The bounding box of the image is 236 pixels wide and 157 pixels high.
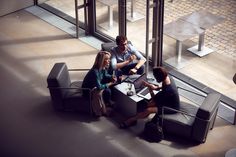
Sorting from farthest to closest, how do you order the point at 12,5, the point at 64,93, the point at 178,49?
the point at 12,5 < the point at 178,49 < the point at 64,93

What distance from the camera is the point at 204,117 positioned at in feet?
25.7

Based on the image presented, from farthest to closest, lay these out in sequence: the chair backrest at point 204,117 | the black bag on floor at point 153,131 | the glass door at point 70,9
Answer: the glass door at point 70,9 < the black bag on floor at point 153,131 < the chair backrest at point 204,117

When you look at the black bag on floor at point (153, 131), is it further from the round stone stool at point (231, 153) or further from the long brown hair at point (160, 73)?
the round stone stool at point (231, 153)

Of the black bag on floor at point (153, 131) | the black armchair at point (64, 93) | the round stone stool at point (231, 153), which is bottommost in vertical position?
the round stone stool at point (231, 153)

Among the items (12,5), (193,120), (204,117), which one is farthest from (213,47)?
(12,5)

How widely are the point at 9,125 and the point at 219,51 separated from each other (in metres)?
3.65

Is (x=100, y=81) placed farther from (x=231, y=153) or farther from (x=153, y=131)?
(x=231, y=153)

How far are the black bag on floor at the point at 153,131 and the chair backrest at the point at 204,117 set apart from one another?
498 millimetres

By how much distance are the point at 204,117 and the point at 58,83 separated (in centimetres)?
231

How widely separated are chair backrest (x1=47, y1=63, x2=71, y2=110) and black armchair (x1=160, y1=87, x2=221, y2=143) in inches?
65.2

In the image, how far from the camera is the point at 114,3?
34.2ft

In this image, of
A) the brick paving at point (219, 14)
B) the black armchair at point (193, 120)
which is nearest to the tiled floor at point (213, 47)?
the brick paving at point (219, 14)

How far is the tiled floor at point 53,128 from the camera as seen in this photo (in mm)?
8188

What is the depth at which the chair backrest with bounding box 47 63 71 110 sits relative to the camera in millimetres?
8578
